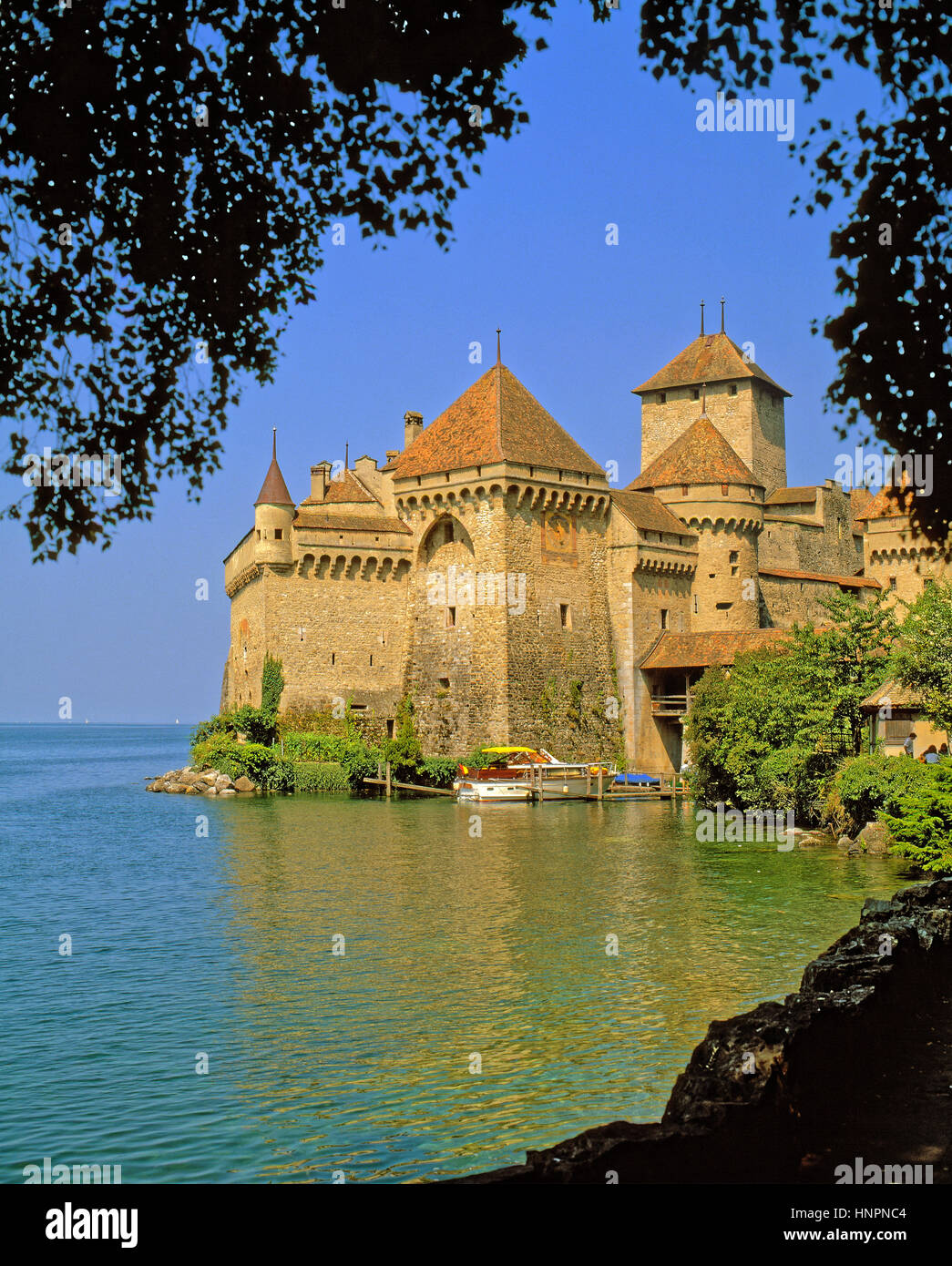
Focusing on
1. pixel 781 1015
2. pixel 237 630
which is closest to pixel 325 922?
pixel 781 1015

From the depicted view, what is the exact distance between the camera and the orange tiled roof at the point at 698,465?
50250 mm

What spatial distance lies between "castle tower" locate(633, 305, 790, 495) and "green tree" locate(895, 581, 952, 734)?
32916 mm

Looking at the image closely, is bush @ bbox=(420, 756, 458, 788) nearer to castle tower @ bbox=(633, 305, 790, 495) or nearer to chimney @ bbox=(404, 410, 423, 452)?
chimney @ bbox=(404, 410, 423, 452)

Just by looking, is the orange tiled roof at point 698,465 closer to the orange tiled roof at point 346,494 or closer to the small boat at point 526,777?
the orange tiled roof at point 346,494

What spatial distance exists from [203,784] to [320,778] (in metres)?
5.41

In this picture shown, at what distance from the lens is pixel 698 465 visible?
167ft

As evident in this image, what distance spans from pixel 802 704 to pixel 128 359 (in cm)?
2537

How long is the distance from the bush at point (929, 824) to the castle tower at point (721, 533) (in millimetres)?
28507

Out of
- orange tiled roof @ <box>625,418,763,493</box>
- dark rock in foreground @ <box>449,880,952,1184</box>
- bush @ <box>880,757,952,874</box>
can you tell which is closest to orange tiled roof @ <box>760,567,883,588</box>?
orange tiled roof @ <box>625,418,763,493</box>

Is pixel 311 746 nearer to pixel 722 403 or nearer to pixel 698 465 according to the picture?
pixel 698 465

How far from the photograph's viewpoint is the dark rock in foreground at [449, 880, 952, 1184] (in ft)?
20.1

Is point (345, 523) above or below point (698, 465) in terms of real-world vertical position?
below

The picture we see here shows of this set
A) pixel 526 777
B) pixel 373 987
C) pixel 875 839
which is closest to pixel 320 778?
pixel 526 777
